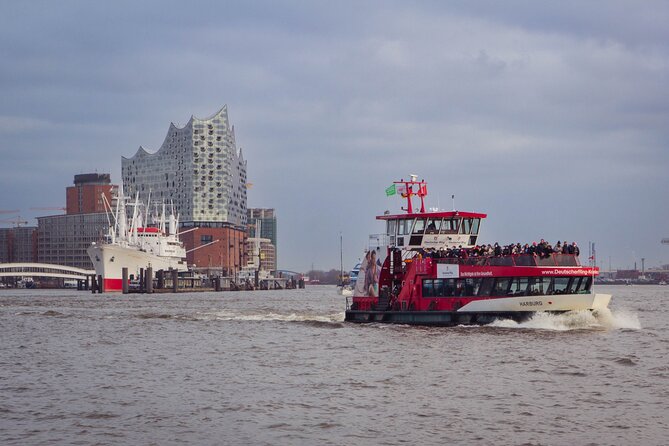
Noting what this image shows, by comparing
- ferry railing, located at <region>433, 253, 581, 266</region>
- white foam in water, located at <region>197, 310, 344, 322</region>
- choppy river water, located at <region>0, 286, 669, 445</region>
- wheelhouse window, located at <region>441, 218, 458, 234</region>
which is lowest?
choppy river water, located at <region>0, 286, 669, 445</region>

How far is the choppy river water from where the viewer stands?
24281mm

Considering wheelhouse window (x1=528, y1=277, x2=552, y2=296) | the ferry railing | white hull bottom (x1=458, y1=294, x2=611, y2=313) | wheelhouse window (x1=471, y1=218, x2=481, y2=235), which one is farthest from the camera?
wheelhouse window (x1=471, y1=218, x2=481, y2=235)

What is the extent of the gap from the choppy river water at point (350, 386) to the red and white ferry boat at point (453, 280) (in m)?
1.04

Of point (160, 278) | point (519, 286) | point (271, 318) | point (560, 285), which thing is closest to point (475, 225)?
point (519, 286)

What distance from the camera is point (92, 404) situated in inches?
1137

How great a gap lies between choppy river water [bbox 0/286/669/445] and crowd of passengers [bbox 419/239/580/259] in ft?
11.7

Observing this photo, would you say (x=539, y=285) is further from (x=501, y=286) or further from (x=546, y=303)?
(x=501, y=286)

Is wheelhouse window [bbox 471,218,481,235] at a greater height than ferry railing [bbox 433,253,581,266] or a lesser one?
greater

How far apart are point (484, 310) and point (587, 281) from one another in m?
5.74

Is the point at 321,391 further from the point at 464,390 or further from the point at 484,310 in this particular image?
the point at 484,310

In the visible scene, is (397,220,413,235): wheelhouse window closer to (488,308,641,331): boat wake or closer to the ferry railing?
the ferry railing

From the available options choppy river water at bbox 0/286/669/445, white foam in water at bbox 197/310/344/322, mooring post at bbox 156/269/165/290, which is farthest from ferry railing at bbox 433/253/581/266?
mooring post at bbox 156/269/165/290

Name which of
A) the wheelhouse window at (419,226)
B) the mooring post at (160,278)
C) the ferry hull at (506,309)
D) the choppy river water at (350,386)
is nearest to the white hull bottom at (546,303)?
the ferry hull at (506,309)

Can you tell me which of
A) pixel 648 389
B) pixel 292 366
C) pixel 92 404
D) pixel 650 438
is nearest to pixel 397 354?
pixel 292 366
